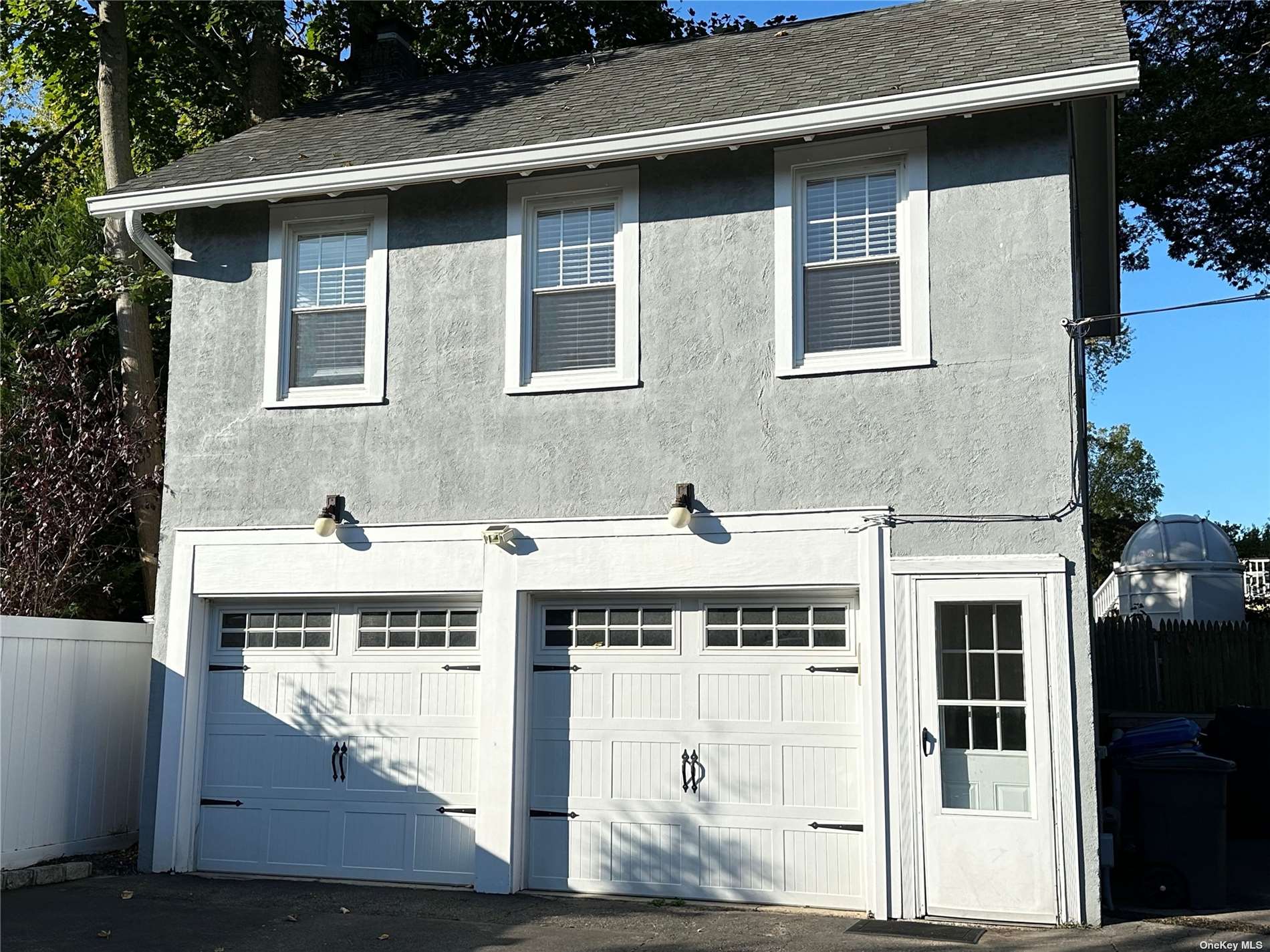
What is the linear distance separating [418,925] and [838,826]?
2.93 meters

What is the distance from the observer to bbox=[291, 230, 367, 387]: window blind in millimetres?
10227

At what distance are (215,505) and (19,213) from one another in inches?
379

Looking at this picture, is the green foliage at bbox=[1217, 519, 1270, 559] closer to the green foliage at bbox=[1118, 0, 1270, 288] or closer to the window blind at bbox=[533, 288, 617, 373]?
the green foliage at bbox=[1118, 0, 1270, 288]

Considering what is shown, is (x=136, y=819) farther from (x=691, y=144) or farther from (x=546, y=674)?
(x=691, y=144)

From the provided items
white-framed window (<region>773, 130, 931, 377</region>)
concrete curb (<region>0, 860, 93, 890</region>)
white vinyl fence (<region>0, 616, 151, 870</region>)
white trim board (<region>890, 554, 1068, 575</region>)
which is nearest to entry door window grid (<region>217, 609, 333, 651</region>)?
white vinyl fence (<region>0, 616, 151, 870</region>)

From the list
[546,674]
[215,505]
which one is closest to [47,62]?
[215,505]

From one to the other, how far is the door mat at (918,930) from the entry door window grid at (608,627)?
2405 millimetres

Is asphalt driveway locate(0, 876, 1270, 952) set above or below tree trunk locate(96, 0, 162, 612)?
below

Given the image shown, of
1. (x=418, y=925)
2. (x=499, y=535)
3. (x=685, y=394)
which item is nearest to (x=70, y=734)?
(x=418, y=925)

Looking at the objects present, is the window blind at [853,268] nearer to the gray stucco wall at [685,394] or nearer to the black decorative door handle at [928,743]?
the gray stucco wall at [685,394]

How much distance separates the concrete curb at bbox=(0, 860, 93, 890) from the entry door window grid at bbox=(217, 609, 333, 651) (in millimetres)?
2011

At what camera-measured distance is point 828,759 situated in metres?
8.76

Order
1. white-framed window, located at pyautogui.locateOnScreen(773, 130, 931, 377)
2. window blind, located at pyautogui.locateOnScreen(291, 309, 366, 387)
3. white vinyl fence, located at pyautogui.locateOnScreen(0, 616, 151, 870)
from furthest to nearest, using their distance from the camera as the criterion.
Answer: window blind, located at pyautogui.locateOnScreen(291, 309, 366, 387) < white vinyl fence, located at pyautogui.locateOnScreen(0, 616, 151, 870) < white-framed window, located at pyautogui.locateOnScreen(773, 130, 931, 377)

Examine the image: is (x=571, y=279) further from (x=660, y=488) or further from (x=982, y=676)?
(x=982, y=676)
